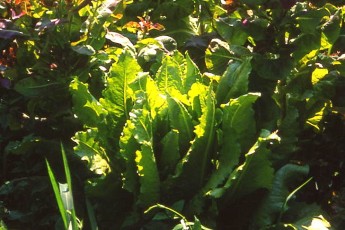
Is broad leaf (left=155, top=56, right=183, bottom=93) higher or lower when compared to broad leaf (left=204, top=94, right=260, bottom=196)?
higher

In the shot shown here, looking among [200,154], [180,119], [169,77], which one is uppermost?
[169,77]

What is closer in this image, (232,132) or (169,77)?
(232,132)

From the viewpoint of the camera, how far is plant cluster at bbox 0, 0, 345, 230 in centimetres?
236

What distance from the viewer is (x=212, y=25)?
2.98 m

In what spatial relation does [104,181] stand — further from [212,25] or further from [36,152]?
[212,25]

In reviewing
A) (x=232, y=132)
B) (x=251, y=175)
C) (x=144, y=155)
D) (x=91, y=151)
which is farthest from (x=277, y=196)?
(x=91, y=151)

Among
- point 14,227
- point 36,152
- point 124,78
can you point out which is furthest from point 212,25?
point 14,227

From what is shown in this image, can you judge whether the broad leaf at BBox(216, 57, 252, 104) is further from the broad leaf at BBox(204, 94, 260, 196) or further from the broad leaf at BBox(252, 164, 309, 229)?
the broad leaf at BBox(252, 164, 309, 229)

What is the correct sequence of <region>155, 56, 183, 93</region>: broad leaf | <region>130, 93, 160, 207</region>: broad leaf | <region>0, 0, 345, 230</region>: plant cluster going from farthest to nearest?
<region>155, 56, 183, 93</region>: broad leaf < <region>0, 0, 345, 230</region>: plant cluster < <region>130, 93, 160, 207</region>: broad leaf

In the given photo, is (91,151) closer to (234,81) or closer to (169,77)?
(169,77)

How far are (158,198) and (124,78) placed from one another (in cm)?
57

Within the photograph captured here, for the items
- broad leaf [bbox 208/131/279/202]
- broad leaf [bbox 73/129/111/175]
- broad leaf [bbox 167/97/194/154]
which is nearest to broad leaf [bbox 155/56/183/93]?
broad leaf [bbox 167/97/194/154]

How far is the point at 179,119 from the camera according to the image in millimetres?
2404

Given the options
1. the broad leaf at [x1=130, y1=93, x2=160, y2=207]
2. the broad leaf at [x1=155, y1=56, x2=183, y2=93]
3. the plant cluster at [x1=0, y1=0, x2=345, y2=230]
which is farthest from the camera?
the broad leaf at [x1=155, y1=56, x2=183, y2=93]
